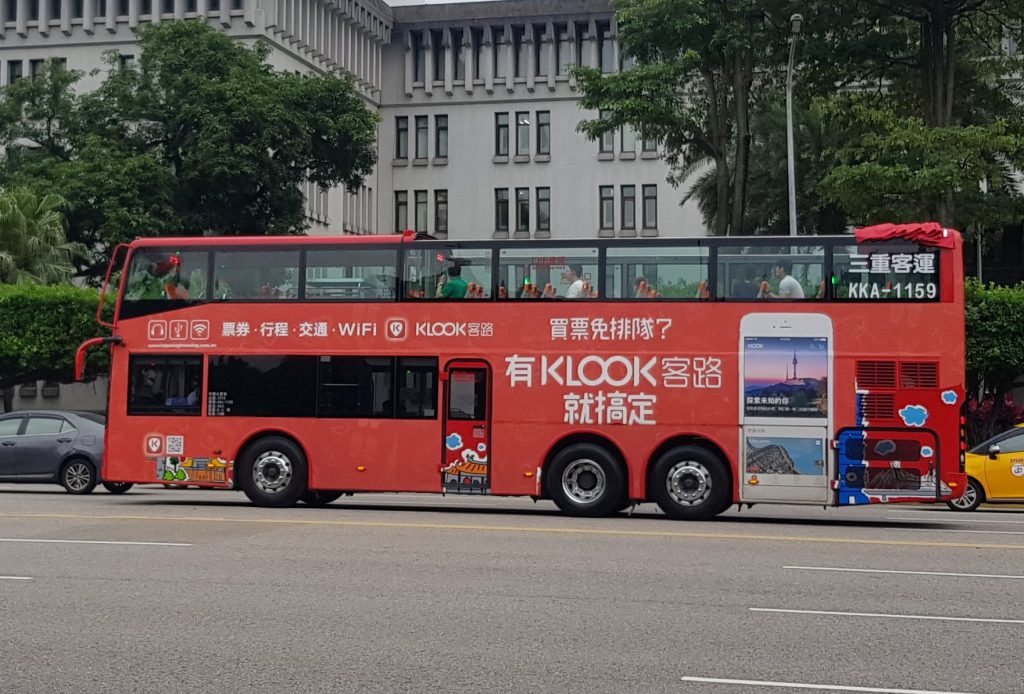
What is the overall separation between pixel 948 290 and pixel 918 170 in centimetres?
1103

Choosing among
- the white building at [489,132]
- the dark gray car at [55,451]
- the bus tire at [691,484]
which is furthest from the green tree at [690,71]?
the white building at [489,132]

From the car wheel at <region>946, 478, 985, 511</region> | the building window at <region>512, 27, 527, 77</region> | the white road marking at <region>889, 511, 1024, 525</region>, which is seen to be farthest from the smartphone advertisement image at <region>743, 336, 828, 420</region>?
the building window at <region>512, 27, 527, 77</region>

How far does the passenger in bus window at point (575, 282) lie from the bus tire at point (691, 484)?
2413 millimetres

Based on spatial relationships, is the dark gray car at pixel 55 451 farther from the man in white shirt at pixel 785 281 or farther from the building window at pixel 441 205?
the building window at pixel 441 205

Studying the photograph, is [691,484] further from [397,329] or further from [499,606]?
[499,606]

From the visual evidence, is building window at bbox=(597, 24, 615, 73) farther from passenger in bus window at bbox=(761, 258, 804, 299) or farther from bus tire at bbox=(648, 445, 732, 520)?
bus tire at bbox=(648, 445, 732, 520)

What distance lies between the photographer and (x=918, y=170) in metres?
27.3

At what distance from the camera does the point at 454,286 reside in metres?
18.5

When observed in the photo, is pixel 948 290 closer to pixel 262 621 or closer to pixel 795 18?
pixel 262 621

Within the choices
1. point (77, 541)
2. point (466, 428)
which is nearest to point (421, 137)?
point (466, 428)

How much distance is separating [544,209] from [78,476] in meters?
50.7

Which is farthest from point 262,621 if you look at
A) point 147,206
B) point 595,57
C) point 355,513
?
point 595,57

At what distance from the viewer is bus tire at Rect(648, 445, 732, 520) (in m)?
17.6

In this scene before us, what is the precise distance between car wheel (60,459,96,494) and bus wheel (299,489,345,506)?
14.8 feet
